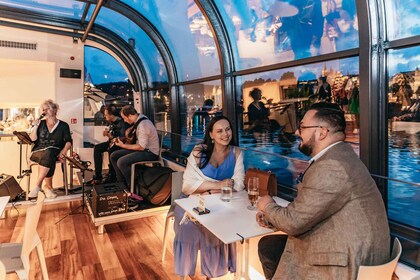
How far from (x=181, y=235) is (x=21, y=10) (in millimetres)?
5239

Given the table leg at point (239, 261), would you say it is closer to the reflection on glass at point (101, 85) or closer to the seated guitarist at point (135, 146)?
the seated guitarist at point (135, 146)

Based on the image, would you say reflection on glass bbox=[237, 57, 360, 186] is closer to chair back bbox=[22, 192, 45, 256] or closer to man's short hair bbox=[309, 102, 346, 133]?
man's short hair bbox=[309, 102, 346, 133]

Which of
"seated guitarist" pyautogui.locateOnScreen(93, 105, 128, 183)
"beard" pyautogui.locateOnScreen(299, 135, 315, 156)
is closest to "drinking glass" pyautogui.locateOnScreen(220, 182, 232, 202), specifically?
"beard" pyautogui.locateOnScreen(299, 135, 315, 156)

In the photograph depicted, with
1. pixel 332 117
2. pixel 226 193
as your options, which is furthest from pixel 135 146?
pixel 332 117

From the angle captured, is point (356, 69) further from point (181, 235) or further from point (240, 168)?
point (181, 235)

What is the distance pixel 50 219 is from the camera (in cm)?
384

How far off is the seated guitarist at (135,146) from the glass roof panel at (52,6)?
2112mm

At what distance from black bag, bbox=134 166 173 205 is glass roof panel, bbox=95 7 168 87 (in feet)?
8.60

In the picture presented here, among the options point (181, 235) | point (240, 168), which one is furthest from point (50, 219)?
point (240, 168)

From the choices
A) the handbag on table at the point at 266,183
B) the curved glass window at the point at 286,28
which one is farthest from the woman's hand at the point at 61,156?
the handbag on table at the point at 266,183

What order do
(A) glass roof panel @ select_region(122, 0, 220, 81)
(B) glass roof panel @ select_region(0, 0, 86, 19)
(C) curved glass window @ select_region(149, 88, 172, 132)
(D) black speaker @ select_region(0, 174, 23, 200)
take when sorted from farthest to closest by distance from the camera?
(C) curved glass window @ select_region(149, 88, 172, 132), (B) glass roof panel @ select_region(0, 0, 86, 19), (A) glass roof panel @ select_region(122, 0, 220, 81), (D) black speaker @ select_region(0, 174, 23, 200)

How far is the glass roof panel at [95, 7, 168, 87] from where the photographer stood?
5.55 m

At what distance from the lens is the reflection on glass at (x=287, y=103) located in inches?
90.6

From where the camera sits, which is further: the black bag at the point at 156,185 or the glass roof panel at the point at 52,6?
the glass roof panel at the point at 52,6
